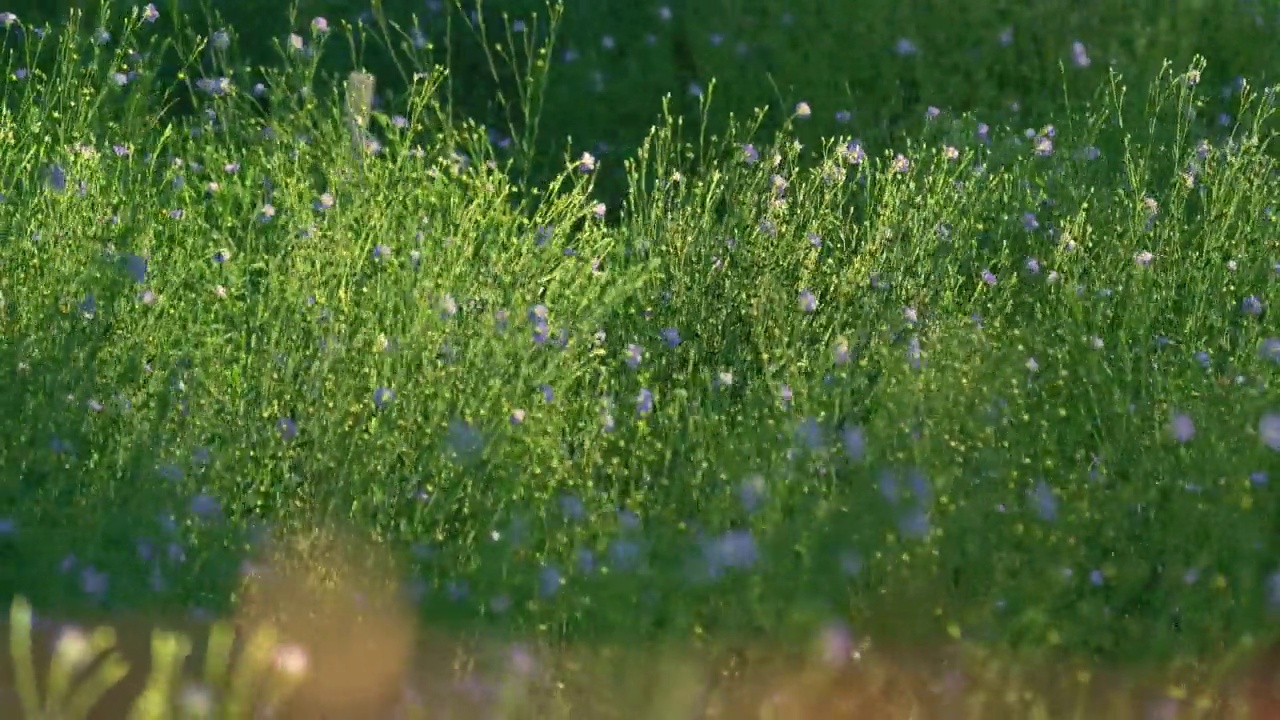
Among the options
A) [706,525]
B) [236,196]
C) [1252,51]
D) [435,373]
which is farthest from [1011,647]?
[1252,51]

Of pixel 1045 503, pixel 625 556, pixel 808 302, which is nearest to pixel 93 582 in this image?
pixel 625 556

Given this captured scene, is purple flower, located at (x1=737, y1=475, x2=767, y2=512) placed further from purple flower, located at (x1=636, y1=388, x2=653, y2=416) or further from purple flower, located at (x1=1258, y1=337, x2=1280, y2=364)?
purple flower, located at (x1=1258, y1=337, x2=1280, y2=364)

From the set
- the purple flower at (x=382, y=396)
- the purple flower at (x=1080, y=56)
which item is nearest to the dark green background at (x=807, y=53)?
the purple flower at (x=1080, y=56)

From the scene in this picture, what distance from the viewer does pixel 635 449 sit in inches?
155

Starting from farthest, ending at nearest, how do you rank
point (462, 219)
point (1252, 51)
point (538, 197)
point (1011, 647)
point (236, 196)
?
1. point (1252, 51)
2. point (538, 197)
3. point (236, 196)
4. point (462, 219)
5. point (1011, 647)

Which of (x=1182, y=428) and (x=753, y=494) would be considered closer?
(x=753, y=494)

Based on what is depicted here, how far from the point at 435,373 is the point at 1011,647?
143cm

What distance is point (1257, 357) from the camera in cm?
401

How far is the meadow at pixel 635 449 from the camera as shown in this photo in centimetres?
312

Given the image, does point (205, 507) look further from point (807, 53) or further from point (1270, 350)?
point (807, 53)

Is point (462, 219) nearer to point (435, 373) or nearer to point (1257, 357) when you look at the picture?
point (435, 373)

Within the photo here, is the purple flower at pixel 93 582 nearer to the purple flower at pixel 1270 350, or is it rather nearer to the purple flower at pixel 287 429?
the purple flower at pixel 287 429

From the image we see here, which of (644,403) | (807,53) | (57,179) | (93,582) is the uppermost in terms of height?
(807,53)

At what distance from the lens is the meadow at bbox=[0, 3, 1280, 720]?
3.12 metres
